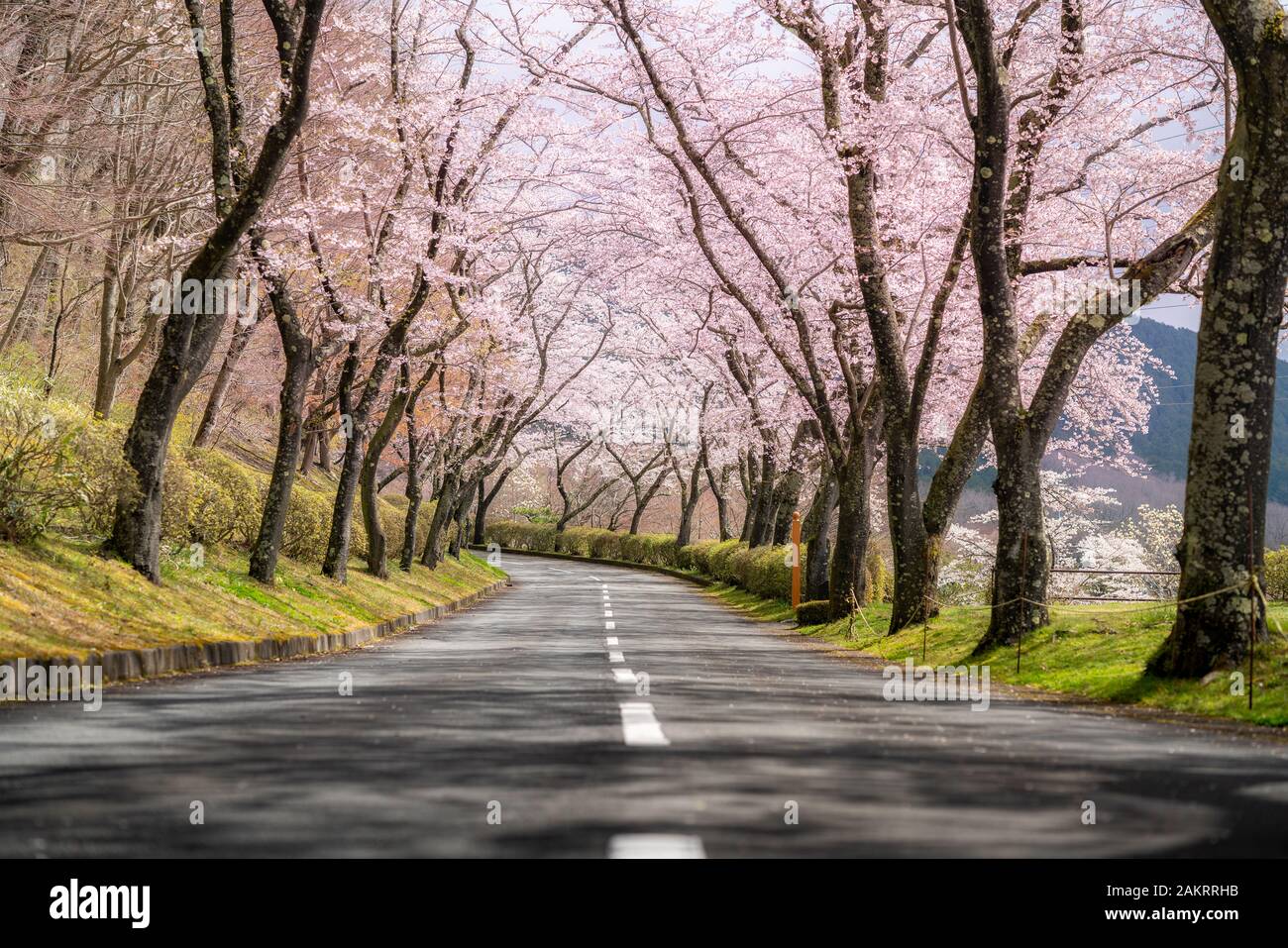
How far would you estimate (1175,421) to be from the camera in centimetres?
13138

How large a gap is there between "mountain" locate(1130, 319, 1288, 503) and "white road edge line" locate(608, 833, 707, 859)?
114843 mm

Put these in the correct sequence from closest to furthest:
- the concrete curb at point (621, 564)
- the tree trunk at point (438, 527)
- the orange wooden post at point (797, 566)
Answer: the orange wooden post at point (797, 566)
the tree trunk at point (438, 527)
the concrete curb at point (621, 564)

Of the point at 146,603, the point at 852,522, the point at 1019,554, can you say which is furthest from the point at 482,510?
the point at 146,603

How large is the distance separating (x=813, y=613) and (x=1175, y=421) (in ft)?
383

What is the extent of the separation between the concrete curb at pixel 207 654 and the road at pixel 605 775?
552mm

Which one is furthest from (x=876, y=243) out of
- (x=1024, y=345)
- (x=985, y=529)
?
(x=985, y=529)

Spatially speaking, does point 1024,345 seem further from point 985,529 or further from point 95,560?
point 985,529

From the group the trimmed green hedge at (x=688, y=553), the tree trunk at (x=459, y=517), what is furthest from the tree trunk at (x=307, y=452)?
the trimmed green hedge at (x=688, y=553)

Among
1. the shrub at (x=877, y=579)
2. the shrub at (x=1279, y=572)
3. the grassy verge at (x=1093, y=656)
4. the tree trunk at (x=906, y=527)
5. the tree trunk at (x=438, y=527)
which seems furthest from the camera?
the tree trunk at (x=438, y=527)

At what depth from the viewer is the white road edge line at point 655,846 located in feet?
13.7

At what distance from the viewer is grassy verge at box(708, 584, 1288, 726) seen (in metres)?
10.7

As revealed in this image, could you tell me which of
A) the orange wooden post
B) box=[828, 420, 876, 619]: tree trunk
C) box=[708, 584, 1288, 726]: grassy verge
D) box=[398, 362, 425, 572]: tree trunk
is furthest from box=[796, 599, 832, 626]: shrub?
box=[398, 362, 425, 572]: tree trunk

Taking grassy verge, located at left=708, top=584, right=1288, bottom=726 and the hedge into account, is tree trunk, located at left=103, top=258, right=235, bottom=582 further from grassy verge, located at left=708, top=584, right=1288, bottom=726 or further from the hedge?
grassy verge, located at left=708, top=584, right=1288, bottom=726

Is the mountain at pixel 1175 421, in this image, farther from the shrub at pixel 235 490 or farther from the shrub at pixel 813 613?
the shrub at pixel 235 490
